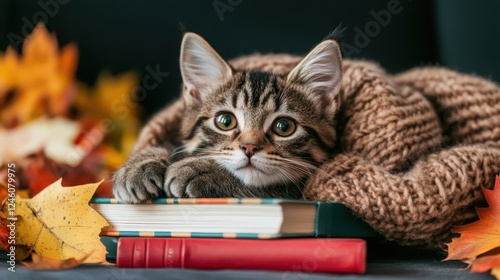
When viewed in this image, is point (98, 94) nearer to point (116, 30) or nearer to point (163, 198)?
point (116, 30)

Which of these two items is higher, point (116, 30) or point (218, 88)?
point (116, 30)

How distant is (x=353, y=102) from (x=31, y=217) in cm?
61

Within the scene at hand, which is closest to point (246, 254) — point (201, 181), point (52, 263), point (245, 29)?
point (201, 181)

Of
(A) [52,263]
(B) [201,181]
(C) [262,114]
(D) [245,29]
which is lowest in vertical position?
(A) [52,263]

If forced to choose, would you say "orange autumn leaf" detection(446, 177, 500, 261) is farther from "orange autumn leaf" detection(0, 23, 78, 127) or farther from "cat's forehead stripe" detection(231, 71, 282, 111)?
"orange autumn leaf" detection(0, 23, 78, 127)

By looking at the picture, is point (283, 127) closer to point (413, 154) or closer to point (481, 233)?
point (413, 154)

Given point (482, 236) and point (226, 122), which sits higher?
point (226, 122)

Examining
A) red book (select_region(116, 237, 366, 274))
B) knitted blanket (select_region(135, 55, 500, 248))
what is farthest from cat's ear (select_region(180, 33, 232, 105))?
red book (select_region(116, 237, 366, 274))

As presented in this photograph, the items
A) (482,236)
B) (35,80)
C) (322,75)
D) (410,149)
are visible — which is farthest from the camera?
(35,80)

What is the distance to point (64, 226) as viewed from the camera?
937mm

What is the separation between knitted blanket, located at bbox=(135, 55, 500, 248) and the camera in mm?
913

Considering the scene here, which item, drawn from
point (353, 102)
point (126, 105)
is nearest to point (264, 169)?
point (353, 102)

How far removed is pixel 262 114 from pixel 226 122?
73mm

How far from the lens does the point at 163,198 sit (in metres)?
0.93
